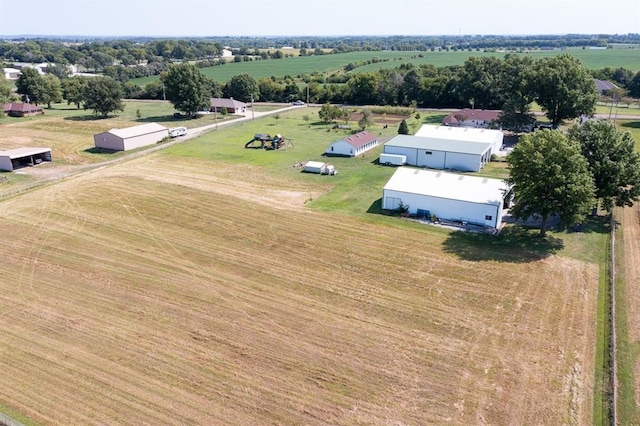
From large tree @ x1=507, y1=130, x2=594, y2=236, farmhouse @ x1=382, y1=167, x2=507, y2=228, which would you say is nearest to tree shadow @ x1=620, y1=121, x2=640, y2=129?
farmhouse @ x1=382, y1=167, x2=507, y2=228

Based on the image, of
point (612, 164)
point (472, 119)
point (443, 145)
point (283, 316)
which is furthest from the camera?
point (472, 119)

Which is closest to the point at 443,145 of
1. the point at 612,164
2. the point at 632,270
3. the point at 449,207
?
the point at 449,207

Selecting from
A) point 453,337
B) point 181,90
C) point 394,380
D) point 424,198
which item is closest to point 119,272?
point 394,380

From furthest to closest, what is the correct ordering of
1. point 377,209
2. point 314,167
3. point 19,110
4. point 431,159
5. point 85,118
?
point 19,110 < point 85,118 < point 431,159 < point 314,167 < point 377,209

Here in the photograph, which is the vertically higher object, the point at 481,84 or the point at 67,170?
the point at 481,84

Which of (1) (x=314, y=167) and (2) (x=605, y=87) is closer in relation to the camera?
(1) (x=314, y=167)

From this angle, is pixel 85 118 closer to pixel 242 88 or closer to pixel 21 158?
pixel 242 88

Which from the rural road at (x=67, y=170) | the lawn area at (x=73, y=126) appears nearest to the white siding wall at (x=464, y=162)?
the rural road at (x=67, y=170)

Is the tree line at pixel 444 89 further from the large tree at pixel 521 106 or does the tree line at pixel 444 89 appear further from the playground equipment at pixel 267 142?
the playground equipment at pixel 267 142
